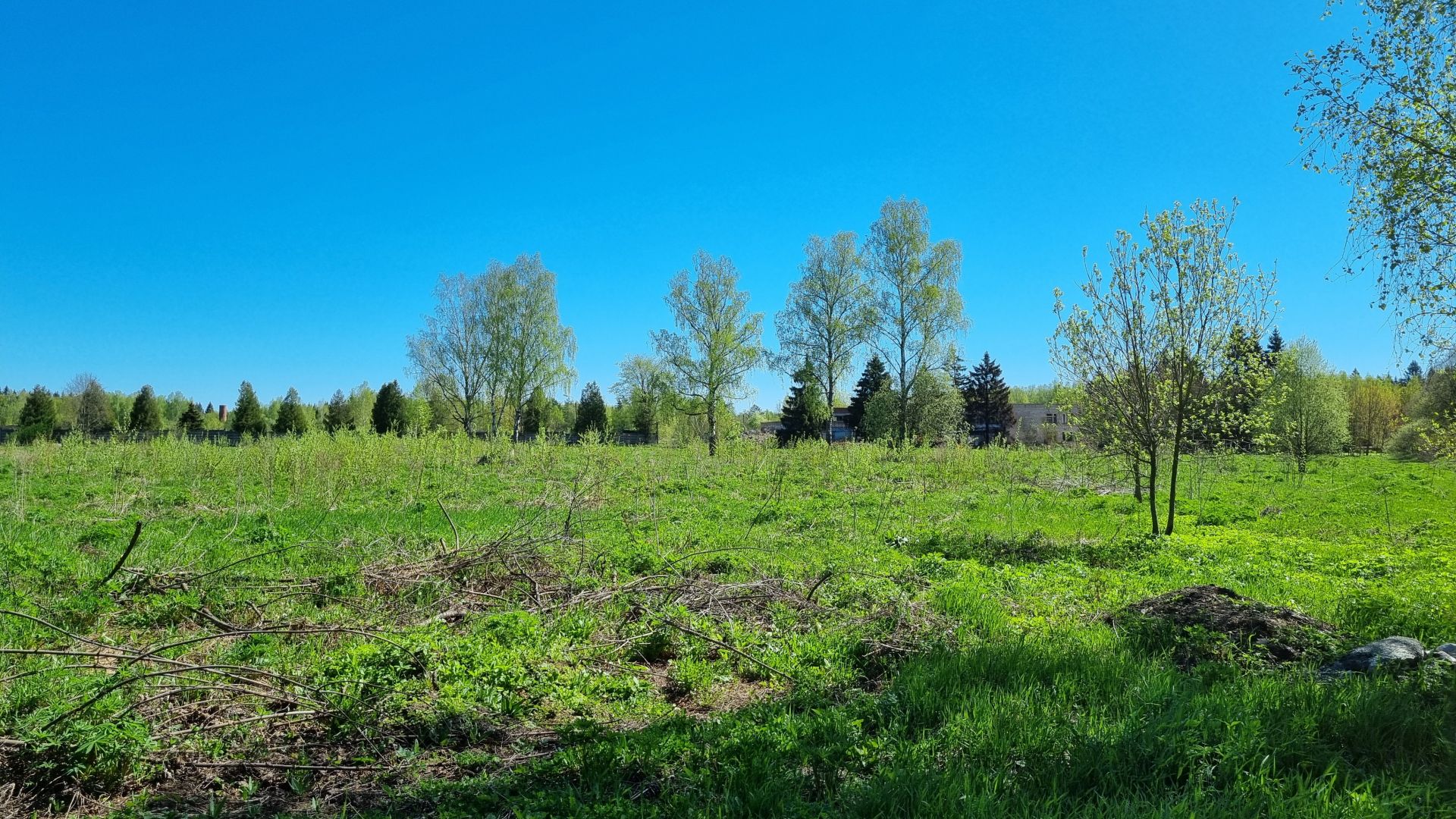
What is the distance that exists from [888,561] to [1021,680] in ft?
13.2

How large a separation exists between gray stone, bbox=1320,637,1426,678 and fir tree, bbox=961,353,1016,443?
53293mm

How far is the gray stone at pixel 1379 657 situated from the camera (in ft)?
13.6

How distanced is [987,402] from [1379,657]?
184 feet

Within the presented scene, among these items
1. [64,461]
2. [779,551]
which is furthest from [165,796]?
[64,461]

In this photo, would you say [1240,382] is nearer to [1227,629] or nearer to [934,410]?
[1227,629]

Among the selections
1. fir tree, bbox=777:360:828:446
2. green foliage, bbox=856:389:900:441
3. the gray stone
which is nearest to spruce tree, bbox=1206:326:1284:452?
the gray stone

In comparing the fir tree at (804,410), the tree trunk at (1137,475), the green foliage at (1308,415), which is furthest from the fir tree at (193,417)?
the green foliage at (1308,415)

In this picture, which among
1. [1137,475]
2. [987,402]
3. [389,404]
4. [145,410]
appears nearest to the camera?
[1137,475]

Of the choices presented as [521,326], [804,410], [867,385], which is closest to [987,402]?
[867,385]

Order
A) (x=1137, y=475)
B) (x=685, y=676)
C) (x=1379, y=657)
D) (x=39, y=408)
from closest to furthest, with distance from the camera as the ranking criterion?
1. (x=1379, y=657)
2. (x=685, y=676)
3. (x=1137, y=475)
4. (x=39, y=408)

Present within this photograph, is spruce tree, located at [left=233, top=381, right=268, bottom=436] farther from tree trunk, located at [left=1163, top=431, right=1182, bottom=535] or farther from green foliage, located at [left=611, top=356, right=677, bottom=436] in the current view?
tree trunk, located at [left=1163, top=431, right=1182, bottom=535]

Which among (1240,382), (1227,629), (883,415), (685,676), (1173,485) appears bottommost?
(685,676)

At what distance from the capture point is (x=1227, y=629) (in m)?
4.95

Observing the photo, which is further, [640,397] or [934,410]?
[640,397]
